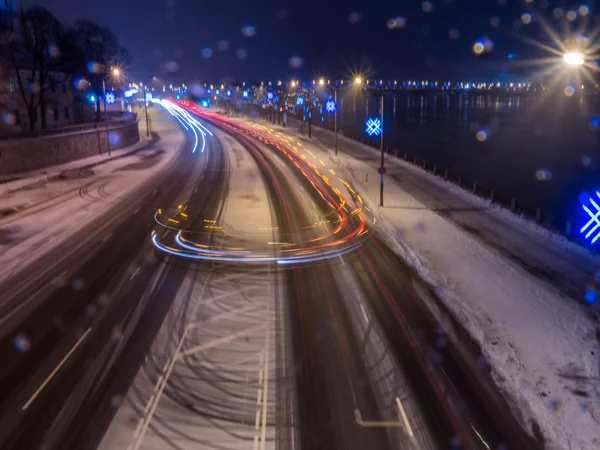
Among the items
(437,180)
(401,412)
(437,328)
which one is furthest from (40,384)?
(437,180)

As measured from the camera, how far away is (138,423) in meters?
9.62

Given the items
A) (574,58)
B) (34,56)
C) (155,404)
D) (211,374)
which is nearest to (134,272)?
(211,374)

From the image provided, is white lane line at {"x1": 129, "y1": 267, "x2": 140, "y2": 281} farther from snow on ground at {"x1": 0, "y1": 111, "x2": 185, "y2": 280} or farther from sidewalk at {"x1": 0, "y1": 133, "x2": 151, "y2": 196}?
sidewalk at {"x1": 0, "y1": 133, "x2": 151, "y2": 196}

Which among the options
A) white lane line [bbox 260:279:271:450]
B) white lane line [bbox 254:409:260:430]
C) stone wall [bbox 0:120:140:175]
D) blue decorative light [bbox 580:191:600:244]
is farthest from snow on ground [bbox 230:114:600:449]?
stone wall [bbox 0:120:140:175]

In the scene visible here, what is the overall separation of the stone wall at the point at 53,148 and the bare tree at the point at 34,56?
605 cm

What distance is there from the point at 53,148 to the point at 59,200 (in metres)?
13.0

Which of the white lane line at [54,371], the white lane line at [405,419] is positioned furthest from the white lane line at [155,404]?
the white lane line at [405,419]

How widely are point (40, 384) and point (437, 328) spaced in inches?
376

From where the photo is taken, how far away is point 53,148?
40375mm

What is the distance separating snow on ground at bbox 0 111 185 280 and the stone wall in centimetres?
92

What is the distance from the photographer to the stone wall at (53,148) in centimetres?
3597

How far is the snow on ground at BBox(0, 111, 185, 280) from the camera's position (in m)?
21.2

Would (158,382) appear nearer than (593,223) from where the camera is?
Yes

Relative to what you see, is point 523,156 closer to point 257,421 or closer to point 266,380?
point 266,380
